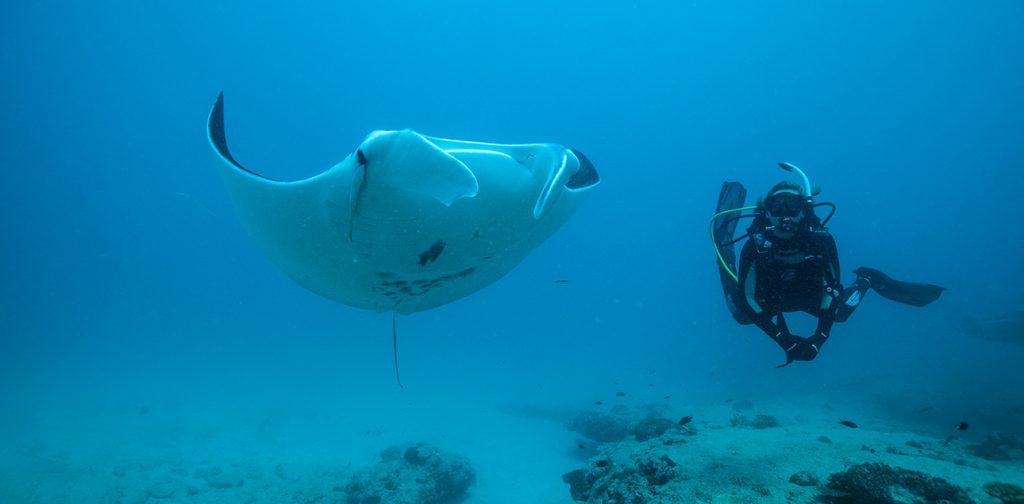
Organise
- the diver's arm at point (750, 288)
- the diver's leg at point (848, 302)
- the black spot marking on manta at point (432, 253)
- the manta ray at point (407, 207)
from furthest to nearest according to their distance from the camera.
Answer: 1. the diver's leg at point (848, 302)
2. the diver's arm at point (750, 288)
3. the black spot marking on manta at point (432, 253)
4. the manta ray at point (407, 207)

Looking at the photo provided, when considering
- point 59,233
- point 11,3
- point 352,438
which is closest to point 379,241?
point 352,438

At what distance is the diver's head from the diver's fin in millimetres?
2261

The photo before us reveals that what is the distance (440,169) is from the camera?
2.09 m

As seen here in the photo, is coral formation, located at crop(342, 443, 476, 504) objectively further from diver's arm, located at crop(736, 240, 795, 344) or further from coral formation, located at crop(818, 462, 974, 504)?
coral formation, located at crop(818, 462, 974, 504)

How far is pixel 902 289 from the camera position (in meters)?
5.71

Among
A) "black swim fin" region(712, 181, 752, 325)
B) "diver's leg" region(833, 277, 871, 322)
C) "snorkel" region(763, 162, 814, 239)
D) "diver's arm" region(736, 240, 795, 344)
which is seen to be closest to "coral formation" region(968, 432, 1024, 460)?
"diver's leg" region(833, 277, 871, 322)

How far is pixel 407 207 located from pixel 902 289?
657 cm

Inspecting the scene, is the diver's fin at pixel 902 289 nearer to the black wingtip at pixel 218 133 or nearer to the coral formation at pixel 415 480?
the black wingtip at pixel 218 133

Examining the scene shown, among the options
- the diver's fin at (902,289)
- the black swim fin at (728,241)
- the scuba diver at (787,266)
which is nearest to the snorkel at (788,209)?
the scuba diver at (787,266)

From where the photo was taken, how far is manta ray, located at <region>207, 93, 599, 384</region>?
2.15m

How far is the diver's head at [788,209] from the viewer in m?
4.49

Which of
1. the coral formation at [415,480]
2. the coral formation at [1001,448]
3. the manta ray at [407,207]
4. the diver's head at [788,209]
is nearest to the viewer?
the manta ray at [407,207]

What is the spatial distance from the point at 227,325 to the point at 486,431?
66.3m

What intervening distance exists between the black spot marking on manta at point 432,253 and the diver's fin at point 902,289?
584 centimetres
